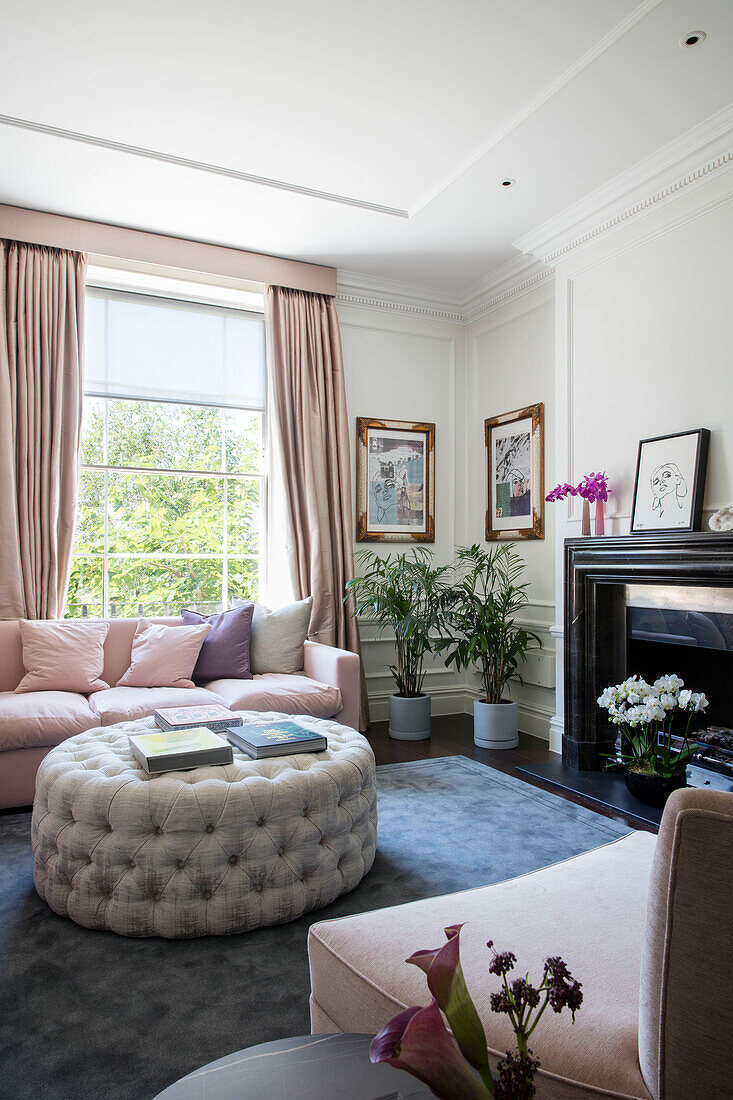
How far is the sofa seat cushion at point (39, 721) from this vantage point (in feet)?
9.56

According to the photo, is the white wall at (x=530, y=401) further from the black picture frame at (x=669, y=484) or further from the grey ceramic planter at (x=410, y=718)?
the black picture frame at (x=669, y=484)

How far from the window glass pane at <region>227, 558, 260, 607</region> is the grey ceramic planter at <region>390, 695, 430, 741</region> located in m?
1.16

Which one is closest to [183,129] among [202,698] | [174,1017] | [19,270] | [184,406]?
[19,270]

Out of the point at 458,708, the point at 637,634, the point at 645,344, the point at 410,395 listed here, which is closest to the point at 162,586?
the point at 410,395

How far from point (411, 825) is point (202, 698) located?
117 centimetres

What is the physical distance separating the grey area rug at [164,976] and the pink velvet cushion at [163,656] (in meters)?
0.90

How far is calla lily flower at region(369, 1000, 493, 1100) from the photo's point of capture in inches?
22.9

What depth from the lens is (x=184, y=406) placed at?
443 cm

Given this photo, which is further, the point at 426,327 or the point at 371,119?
the point at 426,327

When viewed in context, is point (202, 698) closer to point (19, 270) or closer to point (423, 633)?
point (423, 633)

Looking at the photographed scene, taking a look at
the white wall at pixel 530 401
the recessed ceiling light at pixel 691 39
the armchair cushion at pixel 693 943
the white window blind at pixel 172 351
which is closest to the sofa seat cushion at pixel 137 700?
the white window blind at pixel 172 351

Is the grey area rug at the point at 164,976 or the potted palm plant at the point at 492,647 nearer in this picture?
the grey area rug at the point at 164,976

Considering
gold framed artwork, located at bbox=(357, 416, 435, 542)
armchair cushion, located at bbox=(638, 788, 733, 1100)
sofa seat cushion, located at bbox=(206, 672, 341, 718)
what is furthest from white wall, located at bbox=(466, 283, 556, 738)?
armchair cushion, located at bbox=(638, 788, 733, 1100)

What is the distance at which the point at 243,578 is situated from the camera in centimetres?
456
